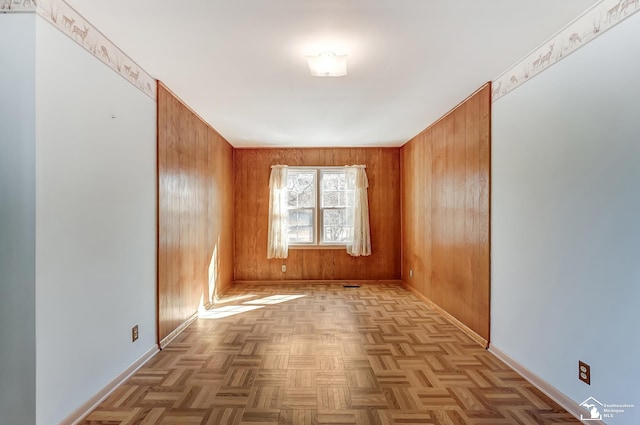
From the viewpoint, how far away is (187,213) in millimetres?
3480

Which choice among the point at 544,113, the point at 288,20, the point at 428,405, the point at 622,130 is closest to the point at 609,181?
the point at 622,130

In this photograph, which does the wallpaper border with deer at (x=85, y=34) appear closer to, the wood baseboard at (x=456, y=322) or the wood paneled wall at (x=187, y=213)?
the wood paneled wall at (x=187, y=213)

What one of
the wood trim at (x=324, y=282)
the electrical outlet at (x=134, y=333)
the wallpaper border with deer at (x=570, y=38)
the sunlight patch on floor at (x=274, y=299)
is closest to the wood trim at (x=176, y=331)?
the electrical outlet at (x=134, y=333)

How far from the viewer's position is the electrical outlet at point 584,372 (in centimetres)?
180

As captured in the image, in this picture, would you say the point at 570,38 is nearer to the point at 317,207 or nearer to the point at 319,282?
the point at 317,207

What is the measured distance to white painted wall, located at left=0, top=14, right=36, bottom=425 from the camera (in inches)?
60.9

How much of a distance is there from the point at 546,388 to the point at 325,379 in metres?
1.46

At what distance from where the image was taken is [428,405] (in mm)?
1984

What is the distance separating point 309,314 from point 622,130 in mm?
3190

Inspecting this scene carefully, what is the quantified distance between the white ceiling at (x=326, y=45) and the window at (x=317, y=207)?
→ 2.16m

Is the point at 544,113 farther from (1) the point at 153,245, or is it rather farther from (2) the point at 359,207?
(2) the point at 359,207

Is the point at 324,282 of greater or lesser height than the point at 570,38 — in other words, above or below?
below

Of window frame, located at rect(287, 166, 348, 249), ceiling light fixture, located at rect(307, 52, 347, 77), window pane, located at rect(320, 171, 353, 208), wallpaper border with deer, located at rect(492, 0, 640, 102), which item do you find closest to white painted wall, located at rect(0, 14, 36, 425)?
ceiling light fixture, located at rect(307, 52, 347, 77)

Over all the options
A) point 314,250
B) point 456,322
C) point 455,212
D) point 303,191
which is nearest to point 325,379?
point 456,322
